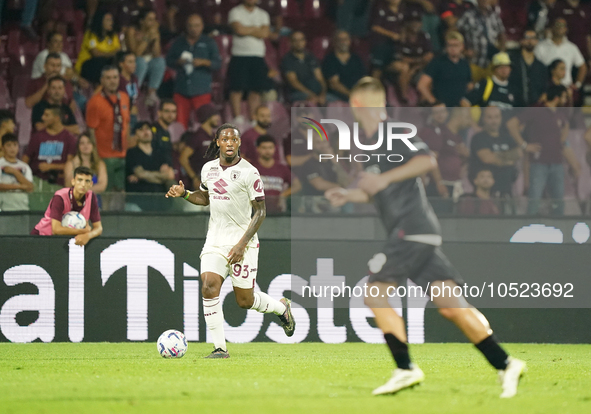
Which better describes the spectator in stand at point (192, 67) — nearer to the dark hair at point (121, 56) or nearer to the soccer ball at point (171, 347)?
the dark hair at point (121, 56)

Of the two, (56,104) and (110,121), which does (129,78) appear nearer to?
(110,121)

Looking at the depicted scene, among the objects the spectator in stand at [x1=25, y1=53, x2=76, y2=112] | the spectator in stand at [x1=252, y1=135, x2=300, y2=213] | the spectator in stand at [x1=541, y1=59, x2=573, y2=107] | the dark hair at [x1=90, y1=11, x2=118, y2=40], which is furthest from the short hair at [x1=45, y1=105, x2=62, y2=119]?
the spectator in stand at [x1=541, y1=59, x2=573, y2=107]

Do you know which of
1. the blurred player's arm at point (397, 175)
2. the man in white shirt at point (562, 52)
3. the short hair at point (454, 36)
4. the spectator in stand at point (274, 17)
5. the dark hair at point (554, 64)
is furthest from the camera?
the spectator in stand at point (274, 17)

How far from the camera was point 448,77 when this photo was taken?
537 inches

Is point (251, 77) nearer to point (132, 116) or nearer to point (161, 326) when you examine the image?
point (132, 116)

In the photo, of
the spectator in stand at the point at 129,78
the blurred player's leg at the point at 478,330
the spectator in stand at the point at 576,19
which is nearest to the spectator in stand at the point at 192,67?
the spectator in stand at the point at 129,78

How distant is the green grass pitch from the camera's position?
530 cm

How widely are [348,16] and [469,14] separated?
202cm

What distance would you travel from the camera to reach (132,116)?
13.1 metres

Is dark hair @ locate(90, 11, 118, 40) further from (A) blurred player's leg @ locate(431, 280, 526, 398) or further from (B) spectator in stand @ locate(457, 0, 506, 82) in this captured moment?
(A) blurred player's leg @ locate(431, 280, 526, 398)

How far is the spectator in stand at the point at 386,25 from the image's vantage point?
14453 millimetres

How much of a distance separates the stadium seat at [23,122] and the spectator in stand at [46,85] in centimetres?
12

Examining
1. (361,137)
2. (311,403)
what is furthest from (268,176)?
(311,403)

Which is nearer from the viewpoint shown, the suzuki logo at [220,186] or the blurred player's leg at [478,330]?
the blurred player's leg at [478,330]
